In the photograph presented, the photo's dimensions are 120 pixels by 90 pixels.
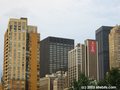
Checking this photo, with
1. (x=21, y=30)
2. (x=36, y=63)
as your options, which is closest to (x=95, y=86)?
(x=36, y=63)

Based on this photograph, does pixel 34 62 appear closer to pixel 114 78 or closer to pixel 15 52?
pixel 15 52

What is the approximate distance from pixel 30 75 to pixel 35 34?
1872cm

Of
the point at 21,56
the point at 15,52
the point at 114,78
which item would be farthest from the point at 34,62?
the point at 114,78

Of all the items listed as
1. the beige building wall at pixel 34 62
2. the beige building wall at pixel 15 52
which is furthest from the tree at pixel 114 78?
the beige building wall at pixel 15 52

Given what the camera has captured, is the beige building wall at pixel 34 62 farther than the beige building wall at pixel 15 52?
No

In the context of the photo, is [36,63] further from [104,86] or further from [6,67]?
[104,86]

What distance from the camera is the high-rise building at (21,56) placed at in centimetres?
15638

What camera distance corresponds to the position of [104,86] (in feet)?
319

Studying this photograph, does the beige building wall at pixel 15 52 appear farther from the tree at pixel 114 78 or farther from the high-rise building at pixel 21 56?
the tree at pixel 114 78

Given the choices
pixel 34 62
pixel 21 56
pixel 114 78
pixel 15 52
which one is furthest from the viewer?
pixel 15 52

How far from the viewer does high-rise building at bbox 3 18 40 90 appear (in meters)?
156

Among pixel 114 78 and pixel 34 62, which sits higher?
pixel 34 62

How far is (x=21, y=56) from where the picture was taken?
161 metres

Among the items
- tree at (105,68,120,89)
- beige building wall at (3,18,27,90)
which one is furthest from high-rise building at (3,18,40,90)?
tree at (105,68,120,89)
